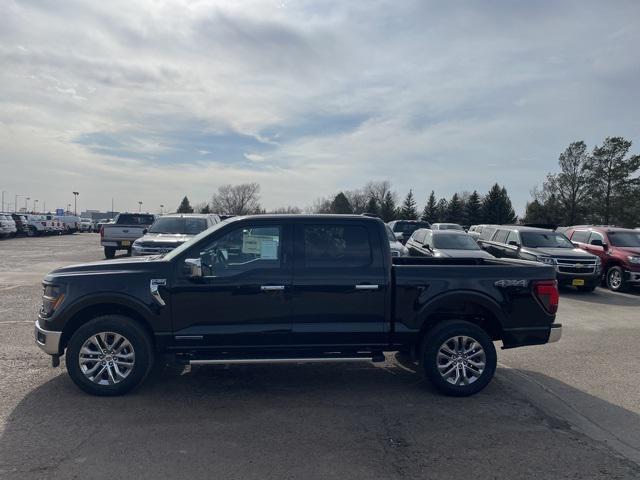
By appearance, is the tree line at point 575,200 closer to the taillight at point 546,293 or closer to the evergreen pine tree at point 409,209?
the evergreen pine tree at point 409,209

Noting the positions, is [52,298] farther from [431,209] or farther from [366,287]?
[431,209]

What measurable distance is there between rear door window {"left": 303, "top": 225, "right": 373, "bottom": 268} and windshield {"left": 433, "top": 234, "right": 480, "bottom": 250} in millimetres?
9298

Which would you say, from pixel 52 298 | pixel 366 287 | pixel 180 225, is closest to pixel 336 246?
pixel 366 287

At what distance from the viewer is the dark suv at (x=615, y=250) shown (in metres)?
14.4

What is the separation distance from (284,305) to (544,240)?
11.9m

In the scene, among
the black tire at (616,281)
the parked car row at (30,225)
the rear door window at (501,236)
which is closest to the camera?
the black tire at (616,281)

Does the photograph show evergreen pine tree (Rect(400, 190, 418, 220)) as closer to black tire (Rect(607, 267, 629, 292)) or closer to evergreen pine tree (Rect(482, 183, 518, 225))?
evergreen pine tree (Rect(482, 183, 518, 225))

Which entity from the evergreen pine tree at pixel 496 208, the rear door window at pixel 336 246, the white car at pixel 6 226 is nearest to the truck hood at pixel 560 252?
the rear door window at pixel 336 246

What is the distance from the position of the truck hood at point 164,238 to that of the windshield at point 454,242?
288 inches

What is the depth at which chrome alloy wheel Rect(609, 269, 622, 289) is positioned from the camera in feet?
48.2

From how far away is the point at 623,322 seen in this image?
1018 cm

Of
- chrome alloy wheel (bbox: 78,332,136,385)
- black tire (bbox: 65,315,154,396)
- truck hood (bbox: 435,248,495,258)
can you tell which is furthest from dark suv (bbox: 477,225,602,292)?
chrome alloy wheel (bbox: 78,332,136,385)

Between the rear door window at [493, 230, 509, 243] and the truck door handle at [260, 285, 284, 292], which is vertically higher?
the rear door window at [493, 230, 509, 243]

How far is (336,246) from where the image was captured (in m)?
Answer: 5.66
